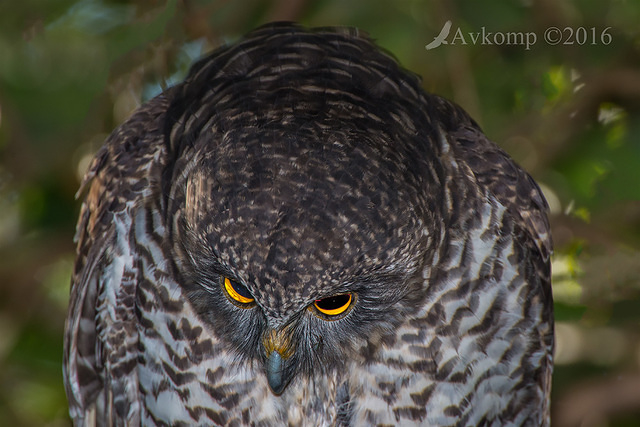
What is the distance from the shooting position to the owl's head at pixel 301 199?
2.02m

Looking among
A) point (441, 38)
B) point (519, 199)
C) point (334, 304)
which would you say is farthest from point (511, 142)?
point (334, 304)

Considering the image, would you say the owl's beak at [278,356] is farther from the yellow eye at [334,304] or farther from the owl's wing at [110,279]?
the owl's wing at [110,279]

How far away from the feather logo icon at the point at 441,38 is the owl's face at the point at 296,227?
4.30ft

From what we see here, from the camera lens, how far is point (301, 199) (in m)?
2.00

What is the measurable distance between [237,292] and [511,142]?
1961 mm

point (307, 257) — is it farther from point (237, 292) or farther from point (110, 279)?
point (110, 279)

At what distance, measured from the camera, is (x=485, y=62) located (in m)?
3.76

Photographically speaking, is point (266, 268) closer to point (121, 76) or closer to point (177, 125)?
point (177, 125)

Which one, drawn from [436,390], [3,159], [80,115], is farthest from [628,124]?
[3,159]

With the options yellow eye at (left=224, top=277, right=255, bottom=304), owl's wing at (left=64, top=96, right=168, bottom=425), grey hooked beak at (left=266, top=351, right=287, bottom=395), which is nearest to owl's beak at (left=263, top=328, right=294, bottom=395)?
grey hooked beak at (left=266, top=351, right=287, bottom=395)

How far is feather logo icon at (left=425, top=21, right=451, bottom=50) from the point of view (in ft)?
10.9

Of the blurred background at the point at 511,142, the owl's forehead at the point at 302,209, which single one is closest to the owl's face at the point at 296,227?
A: the owl's forehead at the point at 302,209

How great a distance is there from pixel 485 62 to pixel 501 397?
1667 mm

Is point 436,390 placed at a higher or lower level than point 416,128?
lower
